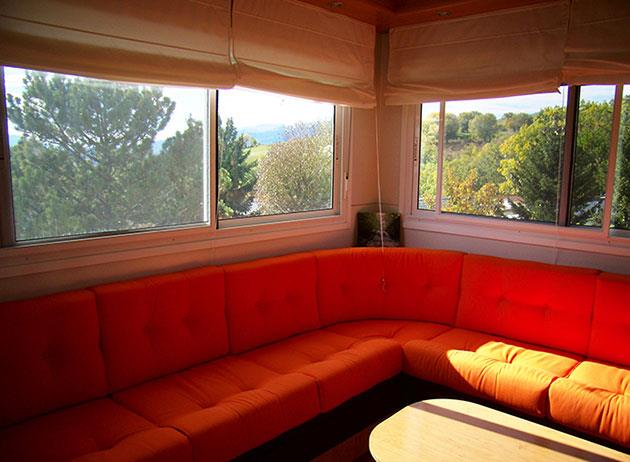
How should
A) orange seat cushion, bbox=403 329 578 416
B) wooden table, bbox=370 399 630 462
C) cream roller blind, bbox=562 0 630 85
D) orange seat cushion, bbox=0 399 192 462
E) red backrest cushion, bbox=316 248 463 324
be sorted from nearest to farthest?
orange seat cushion, bbox=0 399 192 462 → wooden table, bbox=370 399 630 462 → orange seat cushion, bbox=403 329 578 416 → cream roller blind, bbox=562 0 630 85 → red backrest cushion, bbox=316 248 463 324

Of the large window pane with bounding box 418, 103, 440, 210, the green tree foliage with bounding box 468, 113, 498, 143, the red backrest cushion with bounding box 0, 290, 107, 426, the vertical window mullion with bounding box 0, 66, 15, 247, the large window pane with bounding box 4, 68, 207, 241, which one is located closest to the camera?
the red backrest cushion with bounding box 0, 290, 107, 426

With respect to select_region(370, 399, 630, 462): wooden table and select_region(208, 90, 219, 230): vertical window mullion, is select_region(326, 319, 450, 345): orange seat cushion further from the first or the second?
select_region(208, 90, 219, 230): vertical window mullion

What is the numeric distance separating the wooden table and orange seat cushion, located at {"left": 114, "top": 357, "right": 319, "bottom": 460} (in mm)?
400

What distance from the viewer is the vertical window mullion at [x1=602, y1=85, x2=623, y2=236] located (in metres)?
3.08

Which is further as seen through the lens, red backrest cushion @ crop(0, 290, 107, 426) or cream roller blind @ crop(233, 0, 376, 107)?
cream roller blind @ crop(233, 0, 376, 107)

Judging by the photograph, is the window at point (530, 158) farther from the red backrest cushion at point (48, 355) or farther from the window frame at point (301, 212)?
the red backrest cushion at point (48, 355)

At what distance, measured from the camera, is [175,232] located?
9.46 feet

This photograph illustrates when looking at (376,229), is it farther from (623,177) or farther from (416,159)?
(623,177)

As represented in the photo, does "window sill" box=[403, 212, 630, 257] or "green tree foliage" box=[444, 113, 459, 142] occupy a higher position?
"green tree foliage" box=[444, 113, 459, 142]

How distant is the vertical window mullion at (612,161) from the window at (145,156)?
1842 mm

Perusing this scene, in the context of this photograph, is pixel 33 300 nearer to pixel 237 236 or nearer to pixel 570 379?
pixel 237 236

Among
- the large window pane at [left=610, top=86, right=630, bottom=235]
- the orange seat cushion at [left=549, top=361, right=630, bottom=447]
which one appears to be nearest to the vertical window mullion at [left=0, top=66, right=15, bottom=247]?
the orange seat cushion at [left=549, top=361, right=630, bottom=447]

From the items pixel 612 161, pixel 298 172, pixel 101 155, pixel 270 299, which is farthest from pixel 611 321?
pixel 101 155

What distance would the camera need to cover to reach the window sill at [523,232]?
3165 mm
